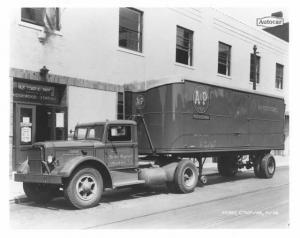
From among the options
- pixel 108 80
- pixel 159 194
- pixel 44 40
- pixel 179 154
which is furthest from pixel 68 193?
pixel 108 80

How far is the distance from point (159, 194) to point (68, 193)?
10.4 ft

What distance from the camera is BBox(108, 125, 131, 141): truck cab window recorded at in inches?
404

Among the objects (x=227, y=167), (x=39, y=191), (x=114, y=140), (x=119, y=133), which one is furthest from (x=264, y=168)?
(x=39, y=191)

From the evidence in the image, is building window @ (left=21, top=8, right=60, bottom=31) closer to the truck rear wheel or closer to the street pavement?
the street pavement

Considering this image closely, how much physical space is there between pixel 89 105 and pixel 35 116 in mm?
2251

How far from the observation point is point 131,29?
17094 mm

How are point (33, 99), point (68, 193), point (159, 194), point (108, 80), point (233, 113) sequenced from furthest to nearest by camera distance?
point (108, 80) → point (33, 99) → point (233, 113) → point (159, 194) → point (68, 193)

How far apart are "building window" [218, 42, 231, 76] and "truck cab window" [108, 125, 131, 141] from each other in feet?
42.4

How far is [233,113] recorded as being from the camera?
1316cm

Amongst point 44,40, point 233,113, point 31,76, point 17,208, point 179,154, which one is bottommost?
point 17,208

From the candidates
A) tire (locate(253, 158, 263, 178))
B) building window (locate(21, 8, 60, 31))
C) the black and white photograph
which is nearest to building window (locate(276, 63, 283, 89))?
the black and white photograph

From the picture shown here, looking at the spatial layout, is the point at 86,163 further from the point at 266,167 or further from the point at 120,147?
the point at 266,167

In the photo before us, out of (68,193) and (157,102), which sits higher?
(157,102)

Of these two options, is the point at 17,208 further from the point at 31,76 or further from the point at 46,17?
the point at 46,17
